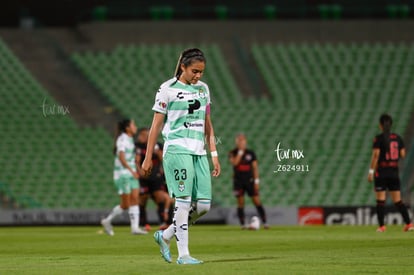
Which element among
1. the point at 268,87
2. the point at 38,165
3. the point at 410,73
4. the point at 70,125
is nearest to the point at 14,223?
the point at 38,165

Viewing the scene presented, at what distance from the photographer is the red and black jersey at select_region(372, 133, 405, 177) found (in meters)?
20.4

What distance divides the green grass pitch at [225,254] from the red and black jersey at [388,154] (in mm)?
1804

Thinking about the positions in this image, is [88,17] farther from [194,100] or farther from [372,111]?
[194,100]

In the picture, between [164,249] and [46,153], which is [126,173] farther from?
[46,153]

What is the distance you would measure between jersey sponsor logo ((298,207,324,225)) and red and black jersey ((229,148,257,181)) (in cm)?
425

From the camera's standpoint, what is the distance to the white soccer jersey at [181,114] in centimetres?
1173

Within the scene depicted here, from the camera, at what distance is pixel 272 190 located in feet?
104

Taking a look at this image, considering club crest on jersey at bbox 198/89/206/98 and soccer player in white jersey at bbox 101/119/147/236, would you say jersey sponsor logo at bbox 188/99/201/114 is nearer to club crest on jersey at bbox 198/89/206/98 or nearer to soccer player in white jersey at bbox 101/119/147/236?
club crest on jersey at bbox 198/89/206/98

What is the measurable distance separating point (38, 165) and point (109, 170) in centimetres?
223

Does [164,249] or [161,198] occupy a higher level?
[164,249]

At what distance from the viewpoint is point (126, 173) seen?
21141 mm

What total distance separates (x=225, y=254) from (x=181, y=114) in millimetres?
2815

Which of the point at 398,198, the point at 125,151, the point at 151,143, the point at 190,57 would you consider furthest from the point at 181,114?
the point at 398,198

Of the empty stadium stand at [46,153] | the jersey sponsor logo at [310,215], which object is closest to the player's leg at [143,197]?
the jersey sponsor logo at [310,215]
